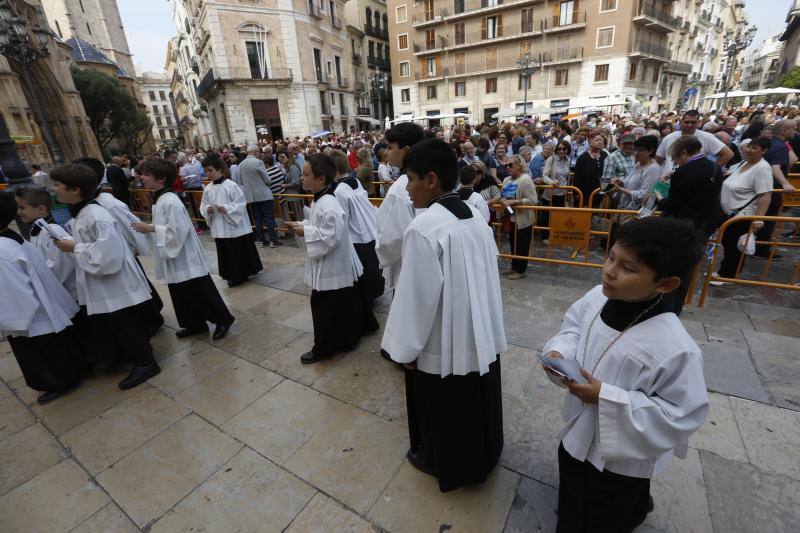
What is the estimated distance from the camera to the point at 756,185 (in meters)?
4.50

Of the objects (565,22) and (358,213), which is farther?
(565,22)

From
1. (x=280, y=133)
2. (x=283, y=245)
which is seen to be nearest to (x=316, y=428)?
(x=283, y=245)

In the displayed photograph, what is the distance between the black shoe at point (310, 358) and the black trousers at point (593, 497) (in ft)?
8.05

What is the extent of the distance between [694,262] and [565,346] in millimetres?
576

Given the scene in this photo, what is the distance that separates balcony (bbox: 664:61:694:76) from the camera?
37.7 metres

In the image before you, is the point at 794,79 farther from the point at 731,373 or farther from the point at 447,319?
the point at 447,319

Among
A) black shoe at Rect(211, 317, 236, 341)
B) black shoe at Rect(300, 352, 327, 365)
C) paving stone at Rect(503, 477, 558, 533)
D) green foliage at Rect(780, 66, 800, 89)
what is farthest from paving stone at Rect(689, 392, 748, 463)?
green foliage at Rect(780, 66, 800, 89)

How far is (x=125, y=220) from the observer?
3586mm

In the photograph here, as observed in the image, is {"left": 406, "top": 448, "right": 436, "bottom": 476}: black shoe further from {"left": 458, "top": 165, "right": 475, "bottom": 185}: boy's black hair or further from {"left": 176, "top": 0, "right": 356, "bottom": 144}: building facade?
{"left": 176, "top": 0, "right": 356, "bottom": 144}: building facade

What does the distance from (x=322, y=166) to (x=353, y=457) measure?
2295mm

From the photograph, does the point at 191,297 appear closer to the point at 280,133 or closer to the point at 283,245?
the point at 283,245

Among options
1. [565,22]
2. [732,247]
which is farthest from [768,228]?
[565,22]

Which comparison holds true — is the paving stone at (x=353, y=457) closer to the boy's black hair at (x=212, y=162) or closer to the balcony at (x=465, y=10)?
the boy's black hair at (x=212, y=162)

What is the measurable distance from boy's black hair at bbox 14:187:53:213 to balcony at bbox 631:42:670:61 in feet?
126
